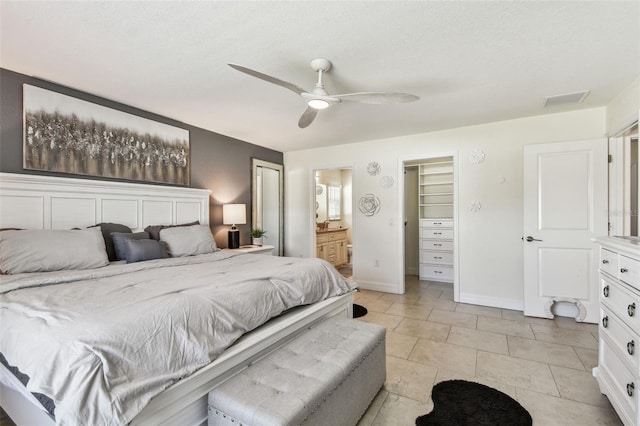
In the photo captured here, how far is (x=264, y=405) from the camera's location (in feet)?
4.16

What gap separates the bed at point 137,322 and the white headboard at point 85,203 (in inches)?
0.4

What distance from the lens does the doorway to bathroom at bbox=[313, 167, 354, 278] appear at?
6164 millimetres

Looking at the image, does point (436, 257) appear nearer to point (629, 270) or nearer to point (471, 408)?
point (471, 408)

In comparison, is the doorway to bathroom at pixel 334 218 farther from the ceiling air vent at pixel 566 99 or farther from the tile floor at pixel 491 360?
the ceiling air vent at pixel 566 99

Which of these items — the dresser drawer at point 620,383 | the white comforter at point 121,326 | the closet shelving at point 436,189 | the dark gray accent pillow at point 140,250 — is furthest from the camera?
the closet shelving at point 436,189

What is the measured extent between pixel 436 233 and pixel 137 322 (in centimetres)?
513

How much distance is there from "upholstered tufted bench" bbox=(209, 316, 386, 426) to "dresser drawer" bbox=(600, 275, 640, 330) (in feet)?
4.44

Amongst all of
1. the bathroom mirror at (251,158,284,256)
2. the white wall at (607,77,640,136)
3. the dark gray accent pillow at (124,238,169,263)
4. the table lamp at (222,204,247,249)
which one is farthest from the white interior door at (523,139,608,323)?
the dark gray accent pillow at (124,238,169,263)

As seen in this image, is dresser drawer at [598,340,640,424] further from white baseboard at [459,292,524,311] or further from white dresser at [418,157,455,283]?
white dresser at [418,157,455,283]

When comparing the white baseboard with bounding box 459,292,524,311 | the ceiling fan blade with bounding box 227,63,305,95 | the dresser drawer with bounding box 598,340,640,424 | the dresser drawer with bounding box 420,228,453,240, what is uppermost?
the ceiling fan blade with bounding box 227,63,305,95

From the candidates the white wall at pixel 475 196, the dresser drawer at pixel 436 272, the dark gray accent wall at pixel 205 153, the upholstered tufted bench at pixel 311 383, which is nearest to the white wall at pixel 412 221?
the dresser drawer at pixel 436 272

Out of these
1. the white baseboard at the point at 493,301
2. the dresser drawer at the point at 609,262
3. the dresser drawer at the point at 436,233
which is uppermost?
the dresser drawer at the point at 609,262

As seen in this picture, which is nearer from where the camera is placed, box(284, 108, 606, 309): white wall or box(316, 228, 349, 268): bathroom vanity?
box(284, 108, 606, 309): white wall

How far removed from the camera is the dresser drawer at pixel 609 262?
1806mm
